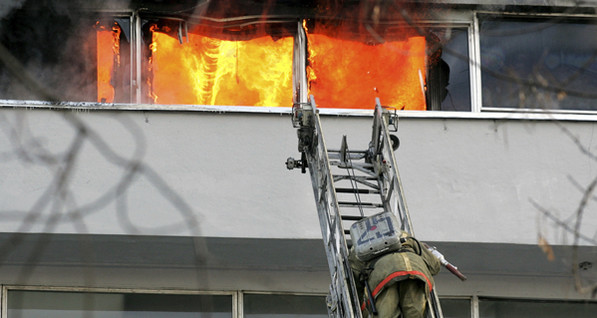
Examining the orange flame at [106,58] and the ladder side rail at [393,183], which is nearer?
the ladder side rail at [393,183]

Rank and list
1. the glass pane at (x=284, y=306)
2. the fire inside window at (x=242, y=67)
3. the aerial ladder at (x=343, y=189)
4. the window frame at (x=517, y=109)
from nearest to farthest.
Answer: the aerial ladder at (x=343, y=189), the window frame at (x=517, y=109), the fire inside window at (x=242, y=67), the glass pane at (x=284, y=306)

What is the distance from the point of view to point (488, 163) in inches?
434

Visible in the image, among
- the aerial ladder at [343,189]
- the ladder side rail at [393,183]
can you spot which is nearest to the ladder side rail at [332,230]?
the aerial ladder at [343,189]

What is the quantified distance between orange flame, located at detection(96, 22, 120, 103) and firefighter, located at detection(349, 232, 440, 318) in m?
4.87

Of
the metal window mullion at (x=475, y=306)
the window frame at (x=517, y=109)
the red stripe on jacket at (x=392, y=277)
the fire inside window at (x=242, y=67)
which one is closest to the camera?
the red stripe on jacket at (x=392, y=277)

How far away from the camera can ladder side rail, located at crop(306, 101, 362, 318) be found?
7.78 meters

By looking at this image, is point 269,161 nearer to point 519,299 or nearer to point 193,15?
point 193,15

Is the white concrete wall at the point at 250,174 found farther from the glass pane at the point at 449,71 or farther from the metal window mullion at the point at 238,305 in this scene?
the metal window mullion at the point at 238,305

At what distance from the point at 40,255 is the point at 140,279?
3.61 ft

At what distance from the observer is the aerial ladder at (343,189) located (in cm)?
788

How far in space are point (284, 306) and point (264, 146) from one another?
191 centimetres

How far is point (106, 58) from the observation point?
11.7m

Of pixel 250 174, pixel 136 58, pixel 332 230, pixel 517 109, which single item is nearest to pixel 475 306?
pixel 517 109

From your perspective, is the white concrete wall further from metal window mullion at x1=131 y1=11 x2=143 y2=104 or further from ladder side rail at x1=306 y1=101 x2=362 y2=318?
ladder side rail at x1=306 y1=101 x2=362 y2=318
